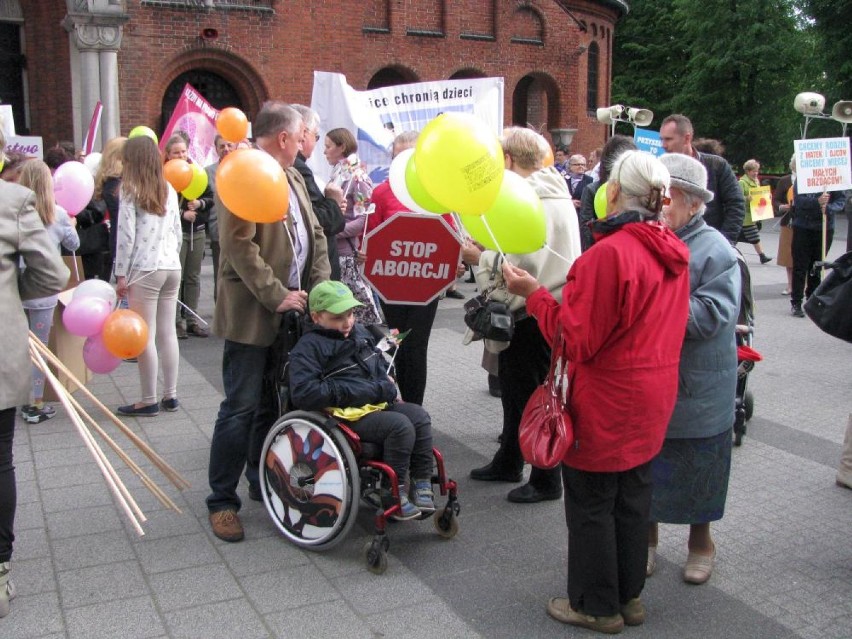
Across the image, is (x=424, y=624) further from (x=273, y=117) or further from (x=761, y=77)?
(x=761, y=77)

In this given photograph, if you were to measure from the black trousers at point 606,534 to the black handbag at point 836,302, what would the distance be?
1170mm

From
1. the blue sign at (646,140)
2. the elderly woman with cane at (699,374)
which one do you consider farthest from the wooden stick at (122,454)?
the blue sign at (646,140)

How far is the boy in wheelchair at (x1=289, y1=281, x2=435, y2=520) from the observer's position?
13.3ft

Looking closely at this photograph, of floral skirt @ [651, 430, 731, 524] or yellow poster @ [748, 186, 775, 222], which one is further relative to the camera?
yellow poster @ [748, 186, 775, 222]

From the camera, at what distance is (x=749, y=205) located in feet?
51.3

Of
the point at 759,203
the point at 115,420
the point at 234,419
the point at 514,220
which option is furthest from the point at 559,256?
the point at 759,203

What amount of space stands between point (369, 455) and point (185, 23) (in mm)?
14680

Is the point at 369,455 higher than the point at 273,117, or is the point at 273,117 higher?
the point at 273,117

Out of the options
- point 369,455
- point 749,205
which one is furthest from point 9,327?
point 749,205

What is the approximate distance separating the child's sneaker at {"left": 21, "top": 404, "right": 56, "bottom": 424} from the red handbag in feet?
12.9

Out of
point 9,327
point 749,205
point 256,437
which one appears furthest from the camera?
point 749,205

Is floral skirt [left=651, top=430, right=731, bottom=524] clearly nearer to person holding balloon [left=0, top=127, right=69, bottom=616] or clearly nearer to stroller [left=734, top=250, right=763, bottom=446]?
stroller [left=734, top=250, right=763, bottom=446]

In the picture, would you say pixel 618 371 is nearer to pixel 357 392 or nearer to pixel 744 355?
pixel 357 392

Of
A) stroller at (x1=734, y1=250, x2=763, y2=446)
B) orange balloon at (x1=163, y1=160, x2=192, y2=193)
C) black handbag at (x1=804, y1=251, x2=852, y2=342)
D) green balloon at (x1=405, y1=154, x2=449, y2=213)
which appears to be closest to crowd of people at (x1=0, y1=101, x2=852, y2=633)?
green balloon at (x1=405, y1=154, x2=449, y2=213)
